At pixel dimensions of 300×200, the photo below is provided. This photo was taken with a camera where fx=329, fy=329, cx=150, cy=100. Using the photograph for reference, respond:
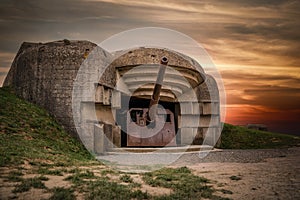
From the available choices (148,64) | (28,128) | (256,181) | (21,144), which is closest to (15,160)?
(21,144)

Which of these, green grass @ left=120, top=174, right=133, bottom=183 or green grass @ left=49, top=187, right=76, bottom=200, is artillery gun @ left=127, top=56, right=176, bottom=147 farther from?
green grass @ left=49, top=187, right=76, bottom=200

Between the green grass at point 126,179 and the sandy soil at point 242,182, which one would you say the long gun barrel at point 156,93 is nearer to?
the sandy soil at point 242,182

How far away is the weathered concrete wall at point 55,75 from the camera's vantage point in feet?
34.4

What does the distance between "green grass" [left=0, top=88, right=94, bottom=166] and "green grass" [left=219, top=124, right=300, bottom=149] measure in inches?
314

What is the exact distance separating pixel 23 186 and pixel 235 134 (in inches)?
542

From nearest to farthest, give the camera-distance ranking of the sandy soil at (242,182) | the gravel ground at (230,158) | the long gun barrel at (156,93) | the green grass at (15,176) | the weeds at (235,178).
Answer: the sandy soil at (242,182)
the green grass at (15,176)
the weeds at (235,178)
the gravel ground at (230,158)
the long gun barrel at (156,93)

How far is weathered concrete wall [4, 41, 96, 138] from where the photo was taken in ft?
34.4

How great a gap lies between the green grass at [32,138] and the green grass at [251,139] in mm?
7971

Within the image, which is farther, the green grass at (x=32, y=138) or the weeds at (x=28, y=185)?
the green grass at (x=32, y=138)

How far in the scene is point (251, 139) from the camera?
16.3 metres

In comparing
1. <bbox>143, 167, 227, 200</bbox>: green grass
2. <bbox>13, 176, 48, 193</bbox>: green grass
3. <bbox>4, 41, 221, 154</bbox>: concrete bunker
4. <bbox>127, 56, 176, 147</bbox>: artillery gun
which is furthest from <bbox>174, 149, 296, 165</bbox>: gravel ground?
<bbox>13, 176, 48, 193</bbox>: green grass

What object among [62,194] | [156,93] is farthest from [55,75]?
[62,194]

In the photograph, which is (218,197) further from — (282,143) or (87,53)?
(282,143)

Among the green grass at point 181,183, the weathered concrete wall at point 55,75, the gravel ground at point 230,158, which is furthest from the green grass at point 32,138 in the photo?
the gravel ground at point 230,158
